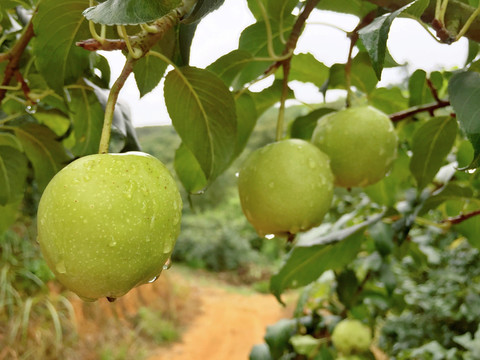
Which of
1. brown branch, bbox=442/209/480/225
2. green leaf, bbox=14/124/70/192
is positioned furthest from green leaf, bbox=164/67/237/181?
brown branch, bbox=442/209/480/225

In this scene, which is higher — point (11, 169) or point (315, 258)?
point (11, 169)

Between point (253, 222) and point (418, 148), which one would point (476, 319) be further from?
point (253, 222)

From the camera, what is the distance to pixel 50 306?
3285 mm

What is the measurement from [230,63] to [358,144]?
23 centimetres

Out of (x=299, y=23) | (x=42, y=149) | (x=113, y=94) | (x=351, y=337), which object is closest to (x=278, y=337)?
(x=351, y=337)

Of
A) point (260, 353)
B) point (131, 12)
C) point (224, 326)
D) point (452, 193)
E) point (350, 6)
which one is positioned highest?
point (131, 12)

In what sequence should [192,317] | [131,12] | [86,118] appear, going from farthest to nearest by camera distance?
[192,317]
[86,118]
[131,12]

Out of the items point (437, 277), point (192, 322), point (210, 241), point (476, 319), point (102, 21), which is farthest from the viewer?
point (210, 241)

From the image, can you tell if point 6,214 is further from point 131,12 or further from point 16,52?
point 131,12

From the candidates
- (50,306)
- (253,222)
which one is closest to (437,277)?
(253,222)

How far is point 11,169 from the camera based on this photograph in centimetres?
80

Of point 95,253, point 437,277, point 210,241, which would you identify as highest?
point 95,253

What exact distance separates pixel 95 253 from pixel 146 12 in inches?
Result: 8.1

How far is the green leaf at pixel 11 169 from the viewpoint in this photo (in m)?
0.79
